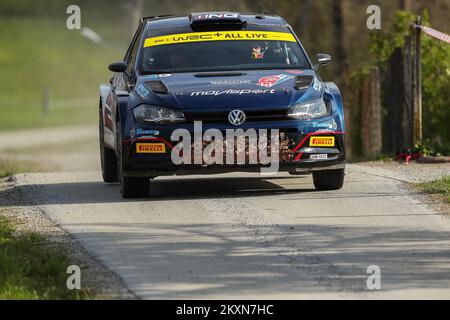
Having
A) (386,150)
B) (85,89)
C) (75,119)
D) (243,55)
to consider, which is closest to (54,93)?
(85,89)

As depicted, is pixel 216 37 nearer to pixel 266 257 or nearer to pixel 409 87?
pixel 409 87

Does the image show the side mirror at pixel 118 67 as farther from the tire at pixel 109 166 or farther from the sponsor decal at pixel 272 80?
the sponsor decal at pixel 272 80

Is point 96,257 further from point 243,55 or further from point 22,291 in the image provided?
point 243,55

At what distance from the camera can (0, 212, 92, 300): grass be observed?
816 centimetres

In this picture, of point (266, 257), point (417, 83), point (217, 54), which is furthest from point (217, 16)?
point (266, 257)

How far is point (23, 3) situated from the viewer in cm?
7700

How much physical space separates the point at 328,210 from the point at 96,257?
2.77m

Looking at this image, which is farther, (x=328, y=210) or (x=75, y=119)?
(x=75, y=119)

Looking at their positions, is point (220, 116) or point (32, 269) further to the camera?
point (220, 116)

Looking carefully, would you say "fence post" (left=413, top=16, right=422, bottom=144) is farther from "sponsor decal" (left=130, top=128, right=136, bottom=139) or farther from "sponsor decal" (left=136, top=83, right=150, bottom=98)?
"sponsor decal" (left=130, top=128, right=136, bottom=139)

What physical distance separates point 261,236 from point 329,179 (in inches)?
110

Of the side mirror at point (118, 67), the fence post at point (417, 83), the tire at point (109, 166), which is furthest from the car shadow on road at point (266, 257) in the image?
the fence post at point (417, 83)

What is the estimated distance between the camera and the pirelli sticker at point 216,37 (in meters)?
13.5

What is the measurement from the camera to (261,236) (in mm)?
10164
